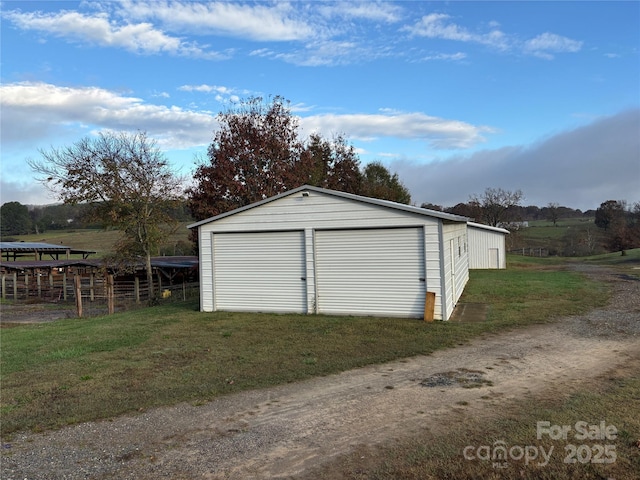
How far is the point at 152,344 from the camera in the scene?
984 cm

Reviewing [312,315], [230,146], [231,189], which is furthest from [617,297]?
[230,146]

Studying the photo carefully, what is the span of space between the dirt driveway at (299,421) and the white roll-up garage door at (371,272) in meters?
3.73

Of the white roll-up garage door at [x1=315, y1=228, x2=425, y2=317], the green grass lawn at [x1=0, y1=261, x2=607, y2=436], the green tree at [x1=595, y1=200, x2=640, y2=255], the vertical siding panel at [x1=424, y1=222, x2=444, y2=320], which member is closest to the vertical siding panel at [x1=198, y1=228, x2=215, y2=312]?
the green grass lawn at [x1=0, y1=261, x2=607, y2=436]

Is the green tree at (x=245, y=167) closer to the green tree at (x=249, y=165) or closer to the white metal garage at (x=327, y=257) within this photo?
the green tree at (x=249, y=165)

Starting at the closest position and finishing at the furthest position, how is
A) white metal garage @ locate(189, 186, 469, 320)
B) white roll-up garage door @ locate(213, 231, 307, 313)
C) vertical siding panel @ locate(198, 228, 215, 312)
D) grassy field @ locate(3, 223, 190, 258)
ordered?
white metal garage @ locate(189, 186, 469, 320)
white roll-up garage door @ locate(213, 231, 307, 313)
vertical siding panel @ locate(198, 228, 215, 312)
grassy field @ locate(3, 223, 190, 258)

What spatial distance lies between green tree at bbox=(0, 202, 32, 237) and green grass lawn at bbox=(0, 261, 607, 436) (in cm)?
7209

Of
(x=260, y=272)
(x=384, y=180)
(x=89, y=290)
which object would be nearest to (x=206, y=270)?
(x=260, y=272)

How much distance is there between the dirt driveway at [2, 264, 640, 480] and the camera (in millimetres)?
4391

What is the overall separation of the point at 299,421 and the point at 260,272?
853 centimetres

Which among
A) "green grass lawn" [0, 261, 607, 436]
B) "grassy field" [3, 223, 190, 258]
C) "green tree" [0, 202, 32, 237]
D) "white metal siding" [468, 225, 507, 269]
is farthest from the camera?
"green tree" [0, 202, 32, 237]

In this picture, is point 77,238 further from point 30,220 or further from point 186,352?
point 186,352

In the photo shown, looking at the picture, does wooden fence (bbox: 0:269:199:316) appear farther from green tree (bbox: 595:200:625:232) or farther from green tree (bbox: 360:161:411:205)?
green tree (bbox: 595:200:625:232)

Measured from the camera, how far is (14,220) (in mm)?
73562

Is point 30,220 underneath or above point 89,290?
above
